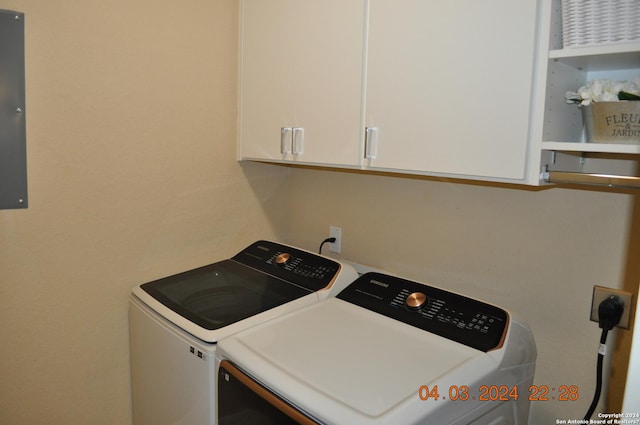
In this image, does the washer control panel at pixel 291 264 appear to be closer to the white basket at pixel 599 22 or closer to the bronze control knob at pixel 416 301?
the bronze control knob at pixel 416 301

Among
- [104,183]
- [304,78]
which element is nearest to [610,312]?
[304,78]

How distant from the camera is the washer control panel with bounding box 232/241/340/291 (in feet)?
5.41

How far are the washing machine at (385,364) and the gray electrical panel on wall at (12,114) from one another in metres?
0.84

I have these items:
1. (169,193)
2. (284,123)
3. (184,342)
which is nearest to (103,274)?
(169,193)

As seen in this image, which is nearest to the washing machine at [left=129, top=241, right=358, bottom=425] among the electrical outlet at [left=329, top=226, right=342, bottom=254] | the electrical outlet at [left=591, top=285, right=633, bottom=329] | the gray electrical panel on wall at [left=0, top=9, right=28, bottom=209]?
the electrical outlet at [left=329, top=226, right=342, bottom=254]

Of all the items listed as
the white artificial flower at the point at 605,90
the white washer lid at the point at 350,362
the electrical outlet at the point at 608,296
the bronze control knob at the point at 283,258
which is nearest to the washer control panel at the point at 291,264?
the bronze control knob at the point at 283,258

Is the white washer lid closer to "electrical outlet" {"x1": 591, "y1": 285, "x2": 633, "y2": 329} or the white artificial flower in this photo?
"electrical outlet" {"x1": 591, "y1": 285, "x2": 633, "y2": 329}

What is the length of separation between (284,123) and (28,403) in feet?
4.29

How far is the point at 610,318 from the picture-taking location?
120 centimetres

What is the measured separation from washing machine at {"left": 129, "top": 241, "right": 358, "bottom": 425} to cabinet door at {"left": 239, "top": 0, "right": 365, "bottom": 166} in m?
0.43

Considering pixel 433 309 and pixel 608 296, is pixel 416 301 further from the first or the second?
pixel 608 296

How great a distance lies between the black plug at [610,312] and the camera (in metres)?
1.20

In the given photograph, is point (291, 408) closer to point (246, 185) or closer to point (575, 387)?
point (575, 387)

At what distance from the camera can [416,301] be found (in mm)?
1399
